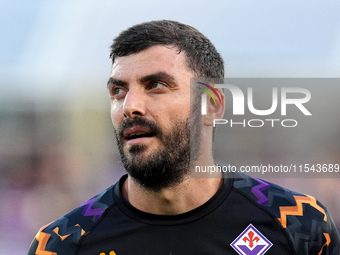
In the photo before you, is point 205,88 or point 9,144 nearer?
point 205,88

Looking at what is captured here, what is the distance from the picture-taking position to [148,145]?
2.40m

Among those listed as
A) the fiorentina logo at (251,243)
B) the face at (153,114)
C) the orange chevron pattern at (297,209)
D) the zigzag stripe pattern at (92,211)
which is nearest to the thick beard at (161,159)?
the face at (153,114)

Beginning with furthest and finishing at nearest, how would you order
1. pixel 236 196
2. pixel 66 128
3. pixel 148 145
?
1. pixel 66 128
2. pixel 236 196
3. pixel 148 145

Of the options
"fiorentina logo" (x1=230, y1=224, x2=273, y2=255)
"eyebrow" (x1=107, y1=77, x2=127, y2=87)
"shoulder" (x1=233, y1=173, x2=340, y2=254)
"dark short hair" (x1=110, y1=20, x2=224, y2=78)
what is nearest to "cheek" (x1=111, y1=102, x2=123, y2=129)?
"eyebrow" (x1=107, y1=77, x2=127, y2=87)

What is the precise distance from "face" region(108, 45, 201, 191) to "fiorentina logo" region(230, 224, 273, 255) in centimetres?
44

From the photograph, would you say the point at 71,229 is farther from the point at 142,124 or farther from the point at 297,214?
the point at 297,214

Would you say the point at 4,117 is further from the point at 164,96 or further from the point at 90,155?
the point at 164,96

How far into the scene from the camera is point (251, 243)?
243cm

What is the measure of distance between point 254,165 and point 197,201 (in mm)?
6205

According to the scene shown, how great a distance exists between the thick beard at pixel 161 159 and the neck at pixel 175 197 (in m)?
0.03

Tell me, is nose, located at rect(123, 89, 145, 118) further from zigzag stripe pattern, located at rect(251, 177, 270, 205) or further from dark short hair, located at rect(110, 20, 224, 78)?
zigzag stripe pattern, located at rect(251, 177, 270, 205)

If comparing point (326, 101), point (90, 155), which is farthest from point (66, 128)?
point (326, 101)

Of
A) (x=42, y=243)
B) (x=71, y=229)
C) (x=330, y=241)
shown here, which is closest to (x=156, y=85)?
(x=71, y=229)

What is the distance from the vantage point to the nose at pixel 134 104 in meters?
2.36
